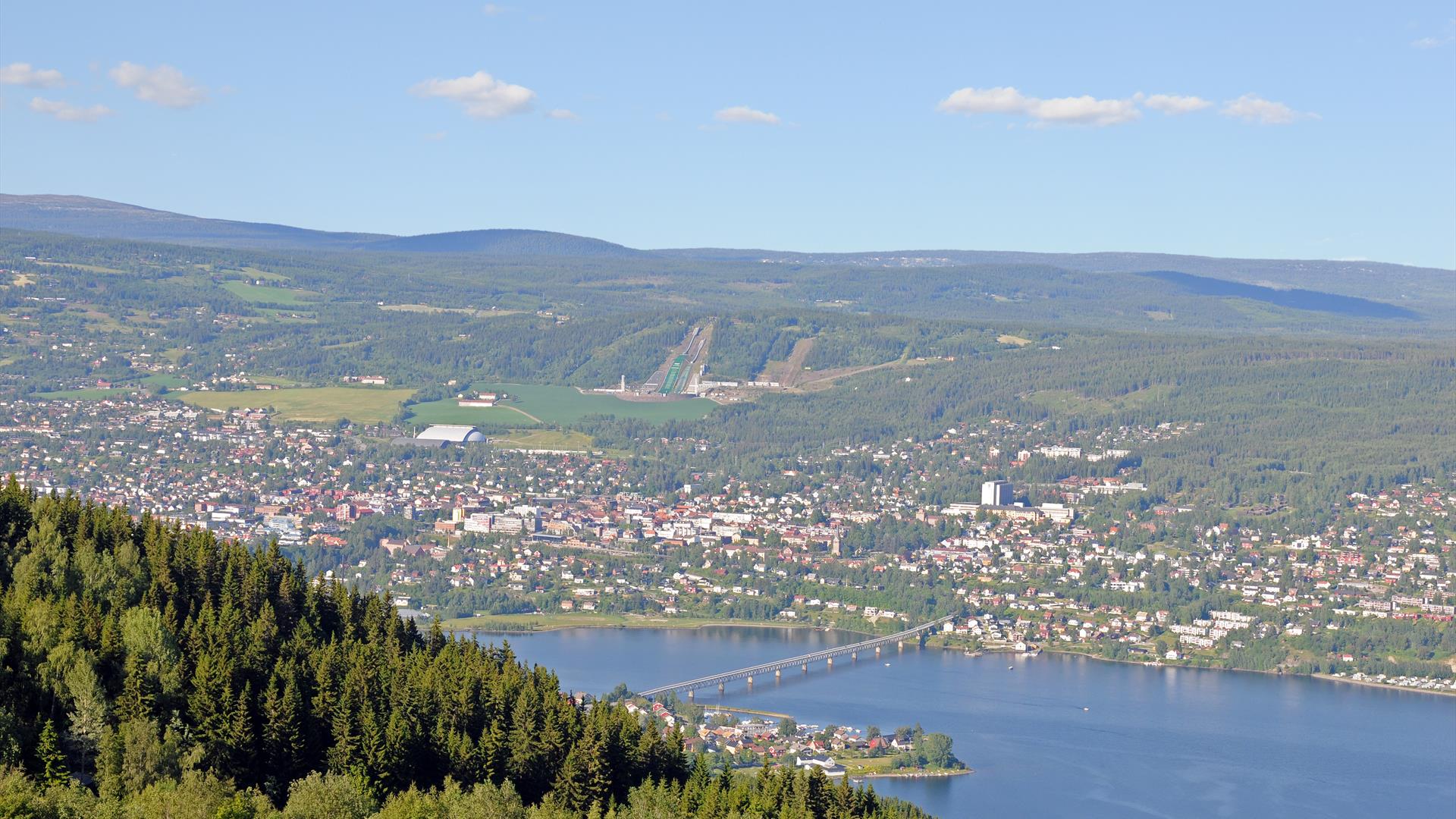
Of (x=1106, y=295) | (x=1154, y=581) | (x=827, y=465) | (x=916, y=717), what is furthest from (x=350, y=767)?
(x=1106, y=295)

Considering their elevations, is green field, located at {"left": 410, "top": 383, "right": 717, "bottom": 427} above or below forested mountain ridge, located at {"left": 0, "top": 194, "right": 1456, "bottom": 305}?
below

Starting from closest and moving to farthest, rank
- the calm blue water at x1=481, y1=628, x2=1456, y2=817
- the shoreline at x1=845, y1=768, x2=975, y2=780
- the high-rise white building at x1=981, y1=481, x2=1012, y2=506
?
the shoreline at x1=845, y1=768, x2=975, y2=780 → the calm blue water at x1=481, y1=628, x2=1456, y2=817 → the high-rise white building at x1=981, y1=481, x2=1012, y2=506

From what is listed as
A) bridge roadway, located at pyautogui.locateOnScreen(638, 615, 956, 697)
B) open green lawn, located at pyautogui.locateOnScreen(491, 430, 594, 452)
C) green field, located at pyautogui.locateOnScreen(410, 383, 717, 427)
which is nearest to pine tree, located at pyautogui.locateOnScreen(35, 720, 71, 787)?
bridge roadway, located at pyautogui.locateOnScreen(638, 615, 956, 697)

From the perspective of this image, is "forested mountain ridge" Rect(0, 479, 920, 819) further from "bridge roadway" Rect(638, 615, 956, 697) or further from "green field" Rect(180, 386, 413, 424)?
"green field" Rect(180, 386, 413, 424)

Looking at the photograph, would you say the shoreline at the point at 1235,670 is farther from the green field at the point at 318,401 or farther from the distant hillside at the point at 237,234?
the distant hillside at the point at 237,234

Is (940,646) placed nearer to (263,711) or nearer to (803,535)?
(803,535)

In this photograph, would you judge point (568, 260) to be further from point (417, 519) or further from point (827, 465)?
point (417, 519)
